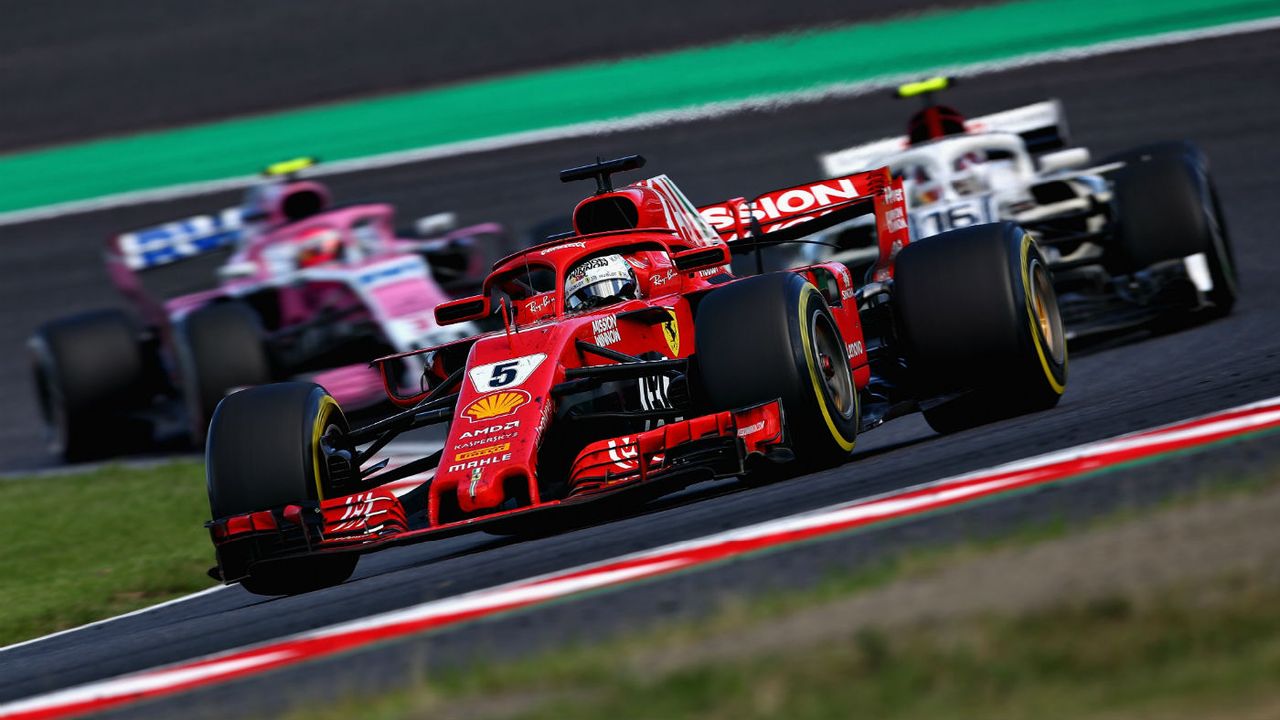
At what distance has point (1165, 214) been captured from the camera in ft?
39.3

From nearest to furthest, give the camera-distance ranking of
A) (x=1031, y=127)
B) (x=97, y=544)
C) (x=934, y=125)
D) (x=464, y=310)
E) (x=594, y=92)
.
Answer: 1. (x=464, y=310)
2. (x=97, y=544)
3. (x=934, y=125)
4. (x=1031, y=127)
5. (x=594, y=92)

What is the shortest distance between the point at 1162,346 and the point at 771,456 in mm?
5105

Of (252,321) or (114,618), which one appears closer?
(114,618)

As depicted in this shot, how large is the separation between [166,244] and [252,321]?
1980mm

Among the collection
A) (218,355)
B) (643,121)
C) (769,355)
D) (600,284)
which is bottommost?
(769,355)

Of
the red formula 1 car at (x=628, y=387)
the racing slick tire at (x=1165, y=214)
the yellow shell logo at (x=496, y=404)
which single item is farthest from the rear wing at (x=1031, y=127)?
the yellow shell logo at (x=496, y=404)

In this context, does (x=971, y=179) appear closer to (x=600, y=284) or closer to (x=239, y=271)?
(x=600, y=284)

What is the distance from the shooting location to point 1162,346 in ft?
38.7

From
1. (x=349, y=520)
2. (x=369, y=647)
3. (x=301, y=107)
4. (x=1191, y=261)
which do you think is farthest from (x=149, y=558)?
(x=301, y=107)

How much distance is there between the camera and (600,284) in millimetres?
8812

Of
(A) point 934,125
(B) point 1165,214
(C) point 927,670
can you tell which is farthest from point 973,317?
(A) point 934,125

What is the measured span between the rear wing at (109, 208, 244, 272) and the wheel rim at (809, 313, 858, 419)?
7852 mm

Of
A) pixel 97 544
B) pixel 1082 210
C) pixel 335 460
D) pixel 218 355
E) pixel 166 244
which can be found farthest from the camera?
pixel 166 244

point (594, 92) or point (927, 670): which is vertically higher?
point (594, 92)
